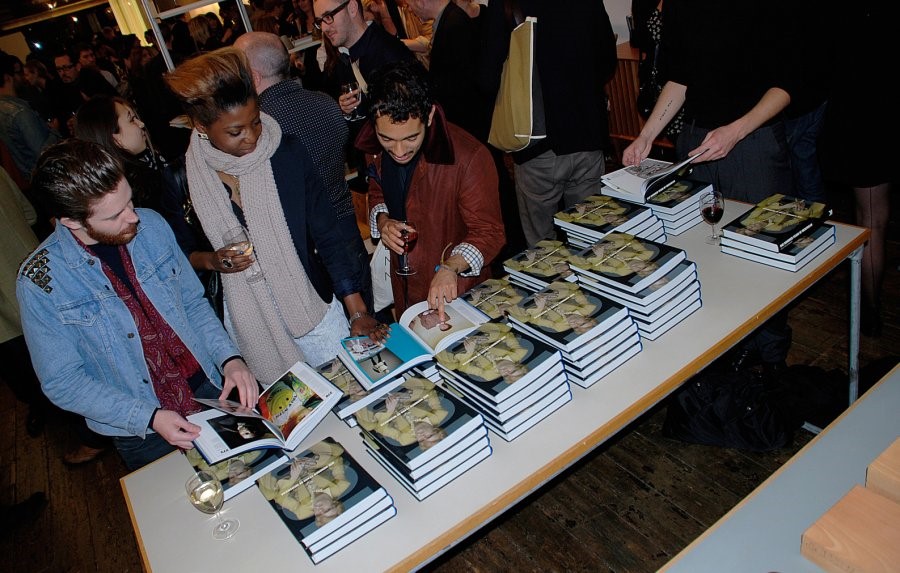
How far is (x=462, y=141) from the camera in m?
2.30

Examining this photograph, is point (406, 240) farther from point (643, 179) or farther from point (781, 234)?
point (781, 234)

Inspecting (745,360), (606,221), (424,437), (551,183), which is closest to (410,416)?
(424,437)

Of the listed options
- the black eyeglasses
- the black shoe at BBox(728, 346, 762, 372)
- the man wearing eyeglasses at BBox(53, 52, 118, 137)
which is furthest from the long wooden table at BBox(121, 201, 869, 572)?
the man wearing eyeglasses at BBox(53, 52, 118, 137)

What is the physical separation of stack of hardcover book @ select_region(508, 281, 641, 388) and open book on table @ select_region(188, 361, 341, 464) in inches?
25.3

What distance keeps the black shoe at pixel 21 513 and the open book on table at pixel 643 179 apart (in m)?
3.44

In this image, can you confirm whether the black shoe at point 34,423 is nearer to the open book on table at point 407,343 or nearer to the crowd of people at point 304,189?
the crowd of people at point 304,189

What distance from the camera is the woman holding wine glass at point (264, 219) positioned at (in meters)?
1.95

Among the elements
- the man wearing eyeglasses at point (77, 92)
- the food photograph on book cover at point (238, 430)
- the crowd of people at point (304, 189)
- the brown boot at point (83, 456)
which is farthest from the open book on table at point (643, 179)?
the man wearing eyeglasses at point (77, 92)

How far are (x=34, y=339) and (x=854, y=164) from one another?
131 inches

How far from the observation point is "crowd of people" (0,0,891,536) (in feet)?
5.96

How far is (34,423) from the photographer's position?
163 inches

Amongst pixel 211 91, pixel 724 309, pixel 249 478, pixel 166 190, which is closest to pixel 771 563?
pixel 724 309

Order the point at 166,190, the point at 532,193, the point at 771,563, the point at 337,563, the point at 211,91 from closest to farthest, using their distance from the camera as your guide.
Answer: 1. the point at 771,563
2. the point at 337,563
3. the point at 211,91
4. the point at 166,190
5. the point at 532,193

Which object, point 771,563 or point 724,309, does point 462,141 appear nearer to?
point 724,309
